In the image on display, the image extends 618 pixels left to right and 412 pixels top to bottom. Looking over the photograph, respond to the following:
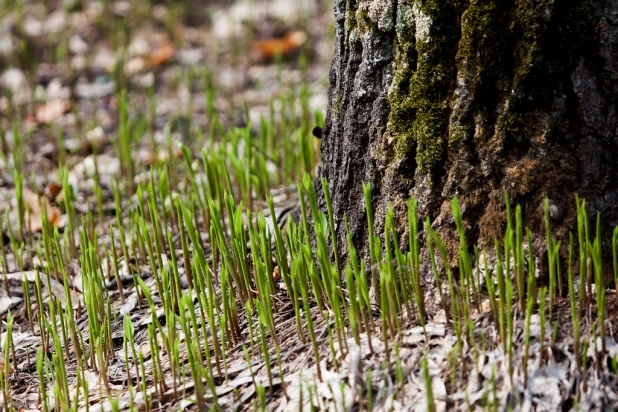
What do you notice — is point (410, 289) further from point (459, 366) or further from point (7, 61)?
point (7, 61)

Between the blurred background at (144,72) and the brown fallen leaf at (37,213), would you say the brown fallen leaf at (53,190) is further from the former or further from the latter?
the blurred background at (144,72)

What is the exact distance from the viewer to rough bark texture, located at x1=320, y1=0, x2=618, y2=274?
174cm

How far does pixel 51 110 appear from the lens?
4.36 meters

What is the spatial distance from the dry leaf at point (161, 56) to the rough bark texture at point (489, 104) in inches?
127

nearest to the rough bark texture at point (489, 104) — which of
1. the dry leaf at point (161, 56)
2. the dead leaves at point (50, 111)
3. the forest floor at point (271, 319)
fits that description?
the forest floor at point (271, 319)

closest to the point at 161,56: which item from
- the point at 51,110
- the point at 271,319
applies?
the point at 51,110

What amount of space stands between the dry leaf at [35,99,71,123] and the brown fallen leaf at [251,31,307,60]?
128 cm

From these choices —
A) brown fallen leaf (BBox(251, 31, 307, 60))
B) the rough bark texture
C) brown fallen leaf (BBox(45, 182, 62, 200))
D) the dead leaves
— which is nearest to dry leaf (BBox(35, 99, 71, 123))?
the dead leaves

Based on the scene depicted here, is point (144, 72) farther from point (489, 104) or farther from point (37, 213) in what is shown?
point (489, 104)

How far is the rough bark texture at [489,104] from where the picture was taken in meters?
1.74

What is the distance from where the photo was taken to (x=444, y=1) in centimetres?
181

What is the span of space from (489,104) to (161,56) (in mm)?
3575

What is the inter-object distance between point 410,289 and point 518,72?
1.89ft

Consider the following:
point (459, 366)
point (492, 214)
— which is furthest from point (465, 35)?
point (459, 366)
